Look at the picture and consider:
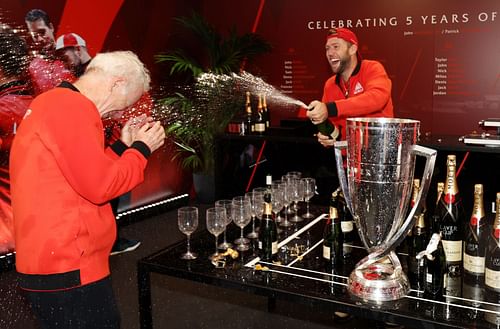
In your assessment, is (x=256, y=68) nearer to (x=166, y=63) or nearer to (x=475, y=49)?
(x=166, y=63)

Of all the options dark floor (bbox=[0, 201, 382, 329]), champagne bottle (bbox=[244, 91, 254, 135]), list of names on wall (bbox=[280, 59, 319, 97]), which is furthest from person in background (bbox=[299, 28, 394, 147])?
list of names on wall (bbox=[280, 59, 319, 97])

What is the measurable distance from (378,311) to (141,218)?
4.35 meters

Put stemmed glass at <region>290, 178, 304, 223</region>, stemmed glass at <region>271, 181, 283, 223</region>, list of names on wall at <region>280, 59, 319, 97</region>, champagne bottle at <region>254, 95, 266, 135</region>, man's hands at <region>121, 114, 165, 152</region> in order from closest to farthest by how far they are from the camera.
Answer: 1. man's hands at <region>121, 114, 165, 152</region>
2. stemmed glass at <region>271, 181, 283, 223</region>
3. stemmed glass at <region>290, 178, 304, 223</region>
4. champagne bottle at <region>254, 95, 266, 135</region>
5. list of names on wall at <region>280, 59, 319, 97</region>

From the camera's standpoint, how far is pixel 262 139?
4.76m

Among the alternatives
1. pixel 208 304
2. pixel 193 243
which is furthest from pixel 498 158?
pixel 193 243

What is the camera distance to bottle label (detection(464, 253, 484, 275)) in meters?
1.75

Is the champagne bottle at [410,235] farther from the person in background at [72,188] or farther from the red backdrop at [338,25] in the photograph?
the red backdrop at [338,25]

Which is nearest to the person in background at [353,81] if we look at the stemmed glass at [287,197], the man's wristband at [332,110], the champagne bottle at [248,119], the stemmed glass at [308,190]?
the man's wristband at [332,110]

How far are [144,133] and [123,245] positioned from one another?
2878 mm

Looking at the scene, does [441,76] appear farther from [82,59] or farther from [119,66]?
[119,66]

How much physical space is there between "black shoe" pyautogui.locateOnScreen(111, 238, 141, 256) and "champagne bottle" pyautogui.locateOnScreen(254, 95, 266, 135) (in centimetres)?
152

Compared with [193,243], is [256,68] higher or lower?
higher

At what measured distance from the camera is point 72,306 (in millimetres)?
1802

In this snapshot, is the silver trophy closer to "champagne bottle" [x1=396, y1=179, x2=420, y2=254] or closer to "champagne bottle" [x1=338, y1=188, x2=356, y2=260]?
"champagne bottle" [x1=396, y1=179, x2=420, y2=254]
